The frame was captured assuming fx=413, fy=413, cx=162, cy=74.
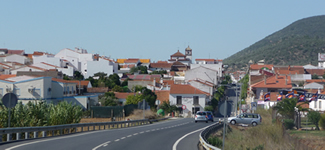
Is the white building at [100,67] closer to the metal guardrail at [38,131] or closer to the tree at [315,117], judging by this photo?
the metal guardrail at [38,131]

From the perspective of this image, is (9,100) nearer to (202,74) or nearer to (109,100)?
(109,100)

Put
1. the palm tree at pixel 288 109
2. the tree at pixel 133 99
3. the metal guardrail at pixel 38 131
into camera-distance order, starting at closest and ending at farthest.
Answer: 1. the metal guardrail at pixel 38 131
2. the palm tree at pixel 288 109
3. the tree at pixel 133 99

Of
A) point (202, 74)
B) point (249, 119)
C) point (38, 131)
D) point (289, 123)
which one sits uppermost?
point (202, 74)

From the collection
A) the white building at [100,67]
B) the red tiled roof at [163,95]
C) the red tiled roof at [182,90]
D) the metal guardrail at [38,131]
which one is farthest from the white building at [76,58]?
the metal guardrail at [38,131]

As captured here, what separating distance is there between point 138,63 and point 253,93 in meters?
94.4

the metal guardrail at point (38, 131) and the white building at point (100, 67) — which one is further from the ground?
the white building at point (100, 67)

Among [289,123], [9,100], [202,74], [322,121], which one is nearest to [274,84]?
[202,74]

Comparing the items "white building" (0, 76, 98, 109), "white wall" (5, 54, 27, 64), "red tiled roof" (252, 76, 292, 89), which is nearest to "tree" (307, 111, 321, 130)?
"white building" (0, 76, 98, 109)

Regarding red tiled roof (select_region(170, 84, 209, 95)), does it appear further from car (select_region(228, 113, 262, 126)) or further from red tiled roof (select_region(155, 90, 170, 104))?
car (select_region(228, 113, 262, 126))

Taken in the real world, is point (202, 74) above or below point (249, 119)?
above

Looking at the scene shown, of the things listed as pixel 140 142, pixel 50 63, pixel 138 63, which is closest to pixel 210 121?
pixel 140 142

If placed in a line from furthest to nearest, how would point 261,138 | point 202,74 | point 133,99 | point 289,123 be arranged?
point 202,74
point 133,99
point 289,123
point 261,138

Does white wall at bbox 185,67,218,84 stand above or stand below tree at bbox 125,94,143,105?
above

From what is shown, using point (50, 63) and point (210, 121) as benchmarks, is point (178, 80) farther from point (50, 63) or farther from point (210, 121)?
point (210, 121)
